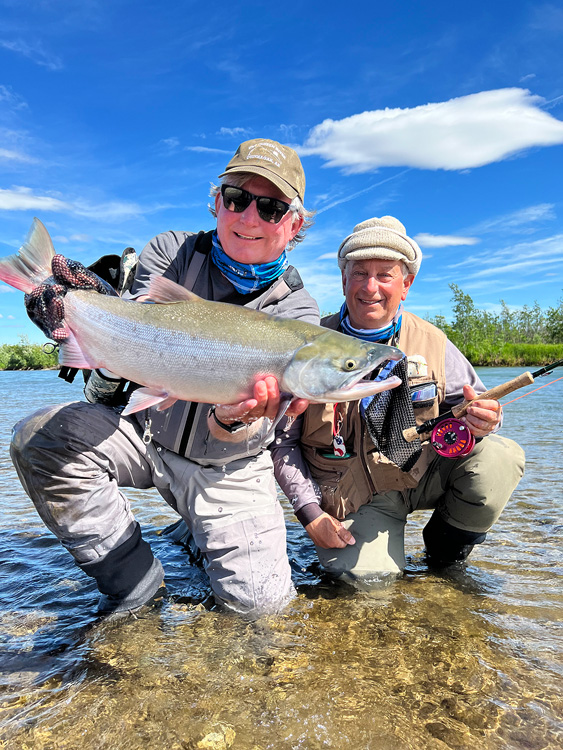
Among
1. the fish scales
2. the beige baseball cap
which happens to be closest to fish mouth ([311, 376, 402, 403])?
Answer: the fish scales

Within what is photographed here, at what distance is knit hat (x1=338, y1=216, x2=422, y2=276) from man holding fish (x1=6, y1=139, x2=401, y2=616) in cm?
45

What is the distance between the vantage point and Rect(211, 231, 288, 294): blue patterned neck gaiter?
366 cm

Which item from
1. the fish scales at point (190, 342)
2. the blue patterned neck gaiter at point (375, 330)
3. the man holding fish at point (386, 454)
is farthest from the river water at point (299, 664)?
the blue patterned neck gaiter at point (375, 330)

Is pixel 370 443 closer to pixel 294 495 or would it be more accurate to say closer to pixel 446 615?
pixel 294 495

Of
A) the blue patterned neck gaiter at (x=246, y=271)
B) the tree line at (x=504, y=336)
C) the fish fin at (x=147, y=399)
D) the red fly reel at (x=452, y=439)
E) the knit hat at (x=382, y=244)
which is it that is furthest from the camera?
the tree line at (x=504, y=336)

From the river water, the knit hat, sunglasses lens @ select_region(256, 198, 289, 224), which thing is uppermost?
sunglasses lens @ select_region(256, 198, 289, 224)

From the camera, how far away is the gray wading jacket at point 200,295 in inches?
146

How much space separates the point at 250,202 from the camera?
11.8ft

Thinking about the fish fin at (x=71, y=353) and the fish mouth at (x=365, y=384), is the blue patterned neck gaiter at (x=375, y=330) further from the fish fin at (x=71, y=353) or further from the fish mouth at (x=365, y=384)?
the fish fin at (x=71, y=353)

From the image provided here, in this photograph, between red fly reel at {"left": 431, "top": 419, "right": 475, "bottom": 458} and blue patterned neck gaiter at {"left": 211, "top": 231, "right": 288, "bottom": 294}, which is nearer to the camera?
blue patterned neck gaiter at {"left": 211, "top": 231, "right": 288, "bottom": 294}

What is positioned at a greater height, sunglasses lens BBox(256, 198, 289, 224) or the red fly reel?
sunglasses lens BBox(256, 198, 289, 224)

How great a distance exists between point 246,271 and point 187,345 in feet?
2.79

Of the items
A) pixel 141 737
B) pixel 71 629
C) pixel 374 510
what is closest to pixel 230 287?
pixel 374 510

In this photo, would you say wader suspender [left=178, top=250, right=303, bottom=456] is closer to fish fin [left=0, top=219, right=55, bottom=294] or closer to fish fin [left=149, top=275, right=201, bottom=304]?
fish fin [left=149, top=275, right=201, bottom=304]
